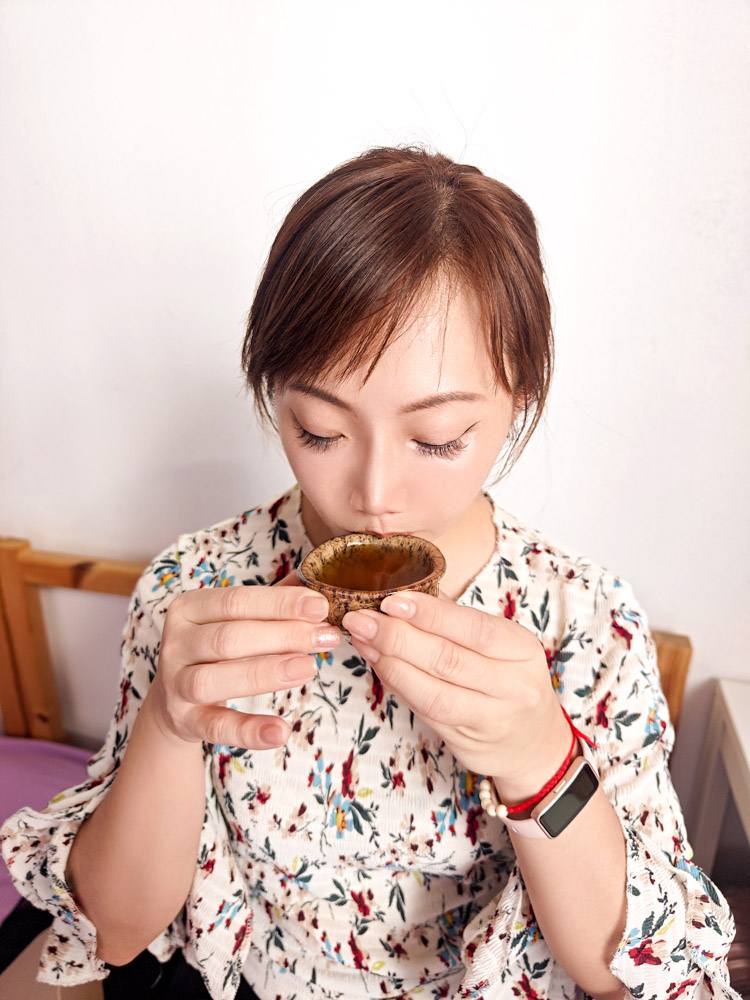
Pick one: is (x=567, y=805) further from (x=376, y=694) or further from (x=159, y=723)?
(x=159, y=723)

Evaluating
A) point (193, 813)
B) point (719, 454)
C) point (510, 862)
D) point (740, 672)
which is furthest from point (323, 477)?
point (740, 672)

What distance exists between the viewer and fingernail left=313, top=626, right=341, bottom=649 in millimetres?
705

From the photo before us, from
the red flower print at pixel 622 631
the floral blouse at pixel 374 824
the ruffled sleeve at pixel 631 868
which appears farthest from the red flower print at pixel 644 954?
the red flower print at pixel 622 631

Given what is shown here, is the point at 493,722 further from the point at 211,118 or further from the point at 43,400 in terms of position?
the point at 43,400

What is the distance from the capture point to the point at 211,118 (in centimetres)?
145

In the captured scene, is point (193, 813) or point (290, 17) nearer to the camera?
point (193, 813)

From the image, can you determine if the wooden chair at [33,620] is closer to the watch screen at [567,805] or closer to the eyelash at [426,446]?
the eyelash at [426,446]

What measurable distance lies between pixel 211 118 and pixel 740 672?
60.6 inches

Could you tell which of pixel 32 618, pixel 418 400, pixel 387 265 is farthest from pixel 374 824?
pixel 32 618

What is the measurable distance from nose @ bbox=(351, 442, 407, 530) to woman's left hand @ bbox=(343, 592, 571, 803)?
170 mm

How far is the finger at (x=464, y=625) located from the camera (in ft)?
2.25

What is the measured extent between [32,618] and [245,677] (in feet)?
4.63

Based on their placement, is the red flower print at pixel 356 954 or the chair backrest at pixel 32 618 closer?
the red flower print at pixel 356 954

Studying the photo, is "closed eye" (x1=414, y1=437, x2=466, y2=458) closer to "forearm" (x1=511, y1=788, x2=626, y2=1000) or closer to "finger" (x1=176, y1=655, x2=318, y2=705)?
"finger" (x1=176, y1=655, x2=318, y2=705)
